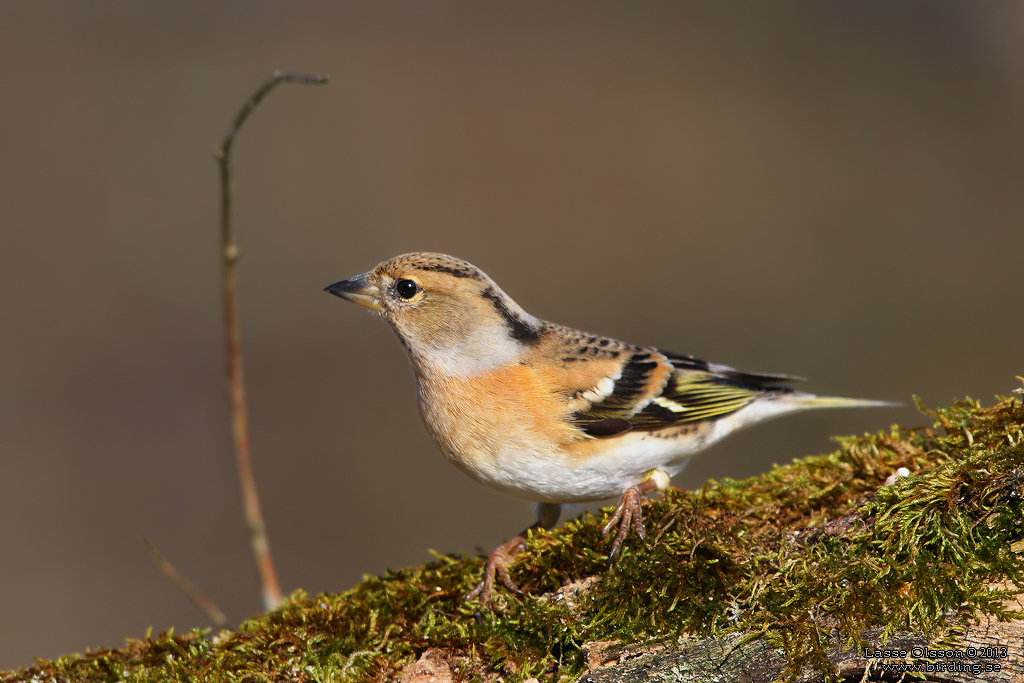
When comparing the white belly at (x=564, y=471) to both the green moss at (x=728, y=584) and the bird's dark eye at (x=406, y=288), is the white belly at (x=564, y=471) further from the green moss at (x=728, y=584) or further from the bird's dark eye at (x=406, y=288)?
the bird's dark eye at (x=406, y=288)

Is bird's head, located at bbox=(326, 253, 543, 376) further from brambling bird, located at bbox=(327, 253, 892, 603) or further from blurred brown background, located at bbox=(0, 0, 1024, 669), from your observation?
blurred brown background, located at bbox=(0, 0, 1024, 669)

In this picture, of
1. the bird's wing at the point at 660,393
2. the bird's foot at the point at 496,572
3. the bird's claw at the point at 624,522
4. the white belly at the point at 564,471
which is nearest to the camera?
the bird's claw at the point at 624,522

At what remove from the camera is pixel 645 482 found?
3.85 metres

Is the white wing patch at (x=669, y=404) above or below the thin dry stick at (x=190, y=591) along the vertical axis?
above

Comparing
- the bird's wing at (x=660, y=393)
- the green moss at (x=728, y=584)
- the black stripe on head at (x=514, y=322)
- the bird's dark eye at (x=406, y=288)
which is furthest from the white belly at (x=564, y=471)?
the bird's dark eye at (x=406, y=288)

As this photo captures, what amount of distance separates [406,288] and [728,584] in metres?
2.40

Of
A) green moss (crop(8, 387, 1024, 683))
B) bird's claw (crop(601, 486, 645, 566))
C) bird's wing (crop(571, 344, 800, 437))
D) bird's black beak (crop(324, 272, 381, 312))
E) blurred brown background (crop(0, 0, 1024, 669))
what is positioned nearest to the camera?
green moss (crop(8, 387, 1024, 683))

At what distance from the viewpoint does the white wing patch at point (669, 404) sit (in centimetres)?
414

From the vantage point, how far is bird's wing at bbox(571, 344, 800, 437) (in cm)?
394

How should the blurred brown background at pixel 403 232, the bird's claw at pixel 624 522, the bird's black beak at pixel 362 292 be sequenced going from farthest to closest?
the blurred brown background at pixel 403 232 < the bird's black beak at pixel 362 292 < the bird's claw at pixel 624 522

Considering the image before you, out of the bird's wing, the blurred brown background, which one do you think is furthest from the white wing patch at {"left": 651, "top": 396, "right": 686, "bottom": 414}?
the blurred brown background

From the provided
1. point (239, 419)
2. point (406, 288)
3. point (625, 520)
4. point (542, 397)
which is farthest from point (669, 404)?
point (239, 419)

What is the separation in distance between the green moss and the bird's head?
3.96 ft

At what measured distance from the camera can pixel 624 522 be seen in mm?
3209
